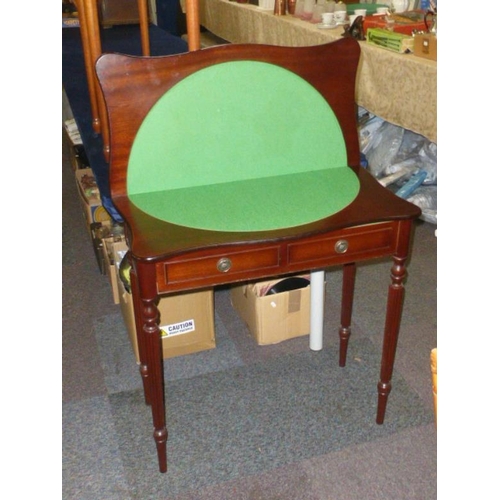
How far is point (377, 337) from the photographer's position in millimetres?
2109

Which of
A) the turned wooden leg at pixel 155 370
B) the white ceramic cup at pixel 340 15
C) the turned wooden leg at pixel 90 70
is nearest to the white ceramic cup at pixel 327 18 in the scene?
the white ceramic cup at pixel 340 15

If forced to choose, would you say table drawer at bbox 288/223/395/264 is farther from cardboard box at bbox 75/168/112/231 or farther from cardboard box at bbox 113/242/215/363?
cardboard box at bbox 75/168/112/231

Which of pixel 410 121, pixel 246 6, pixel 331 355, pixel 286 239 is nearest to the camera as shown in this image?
pixel 286 239

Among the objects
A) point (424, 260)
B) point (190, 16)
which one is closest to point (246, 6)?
point (424, 260)

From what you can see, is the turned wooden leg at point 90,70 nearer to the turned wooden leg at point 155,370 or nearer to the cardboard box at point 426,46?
the turned wooden leg at point 155,370

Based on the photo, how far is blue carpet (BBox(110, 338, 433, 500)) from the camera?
5.22 ft

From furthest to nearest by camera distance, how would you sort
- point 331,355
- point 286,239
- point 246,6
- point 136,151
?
point 246,6
point 331,355
point 136,151
point 286,239

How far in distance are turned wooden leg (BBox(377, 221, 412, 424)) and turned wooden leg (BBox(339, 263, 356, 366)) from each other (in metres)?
0.26

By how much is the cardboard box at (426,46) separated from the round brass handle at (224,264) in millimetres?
1426

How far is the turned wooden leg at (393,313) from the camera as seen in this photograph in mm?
1447

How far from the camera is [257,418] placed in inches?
68.8

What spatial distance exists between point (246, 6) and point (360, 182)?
2.58 meters

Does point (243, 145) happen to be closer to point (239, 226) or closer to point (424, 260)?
point (239, 226)

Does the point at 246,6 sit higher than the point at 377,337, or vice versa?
the point at 246,6
